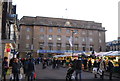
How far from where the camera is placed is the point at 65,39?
258ft

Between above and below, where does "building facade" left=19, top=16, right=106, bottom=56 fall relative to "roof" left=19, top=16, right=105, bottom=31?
below

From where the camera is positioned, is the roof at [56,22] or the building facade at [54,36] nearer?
the building facade at [54,36]

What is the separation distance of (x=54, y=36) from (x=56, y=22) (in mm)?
5617

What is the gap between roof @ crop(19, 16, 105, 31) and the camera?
76.3 metres

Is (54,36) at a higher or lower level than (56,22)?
lower

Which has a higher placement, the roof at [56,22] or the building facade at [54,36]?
the roof at [56,22]

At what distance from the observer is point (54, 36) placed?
77.3m

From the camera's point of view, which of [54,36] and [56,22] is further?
[56,22]

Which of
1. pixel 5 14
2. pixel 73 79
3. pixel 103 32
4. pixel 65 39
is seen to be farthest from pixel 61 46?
pixel 73 79

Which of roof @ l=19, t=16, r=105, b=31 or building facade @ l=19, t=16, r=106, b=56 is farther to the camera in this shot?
roof @ l=19, t=16, r=105, b=31

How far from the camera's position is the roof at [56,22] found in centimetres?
7631

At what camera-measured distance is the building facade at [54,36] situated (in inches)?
2958

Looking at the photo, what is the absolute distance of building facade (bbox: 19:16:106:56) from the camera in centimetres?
7512

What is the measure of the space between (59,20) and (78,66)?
6617 cm
